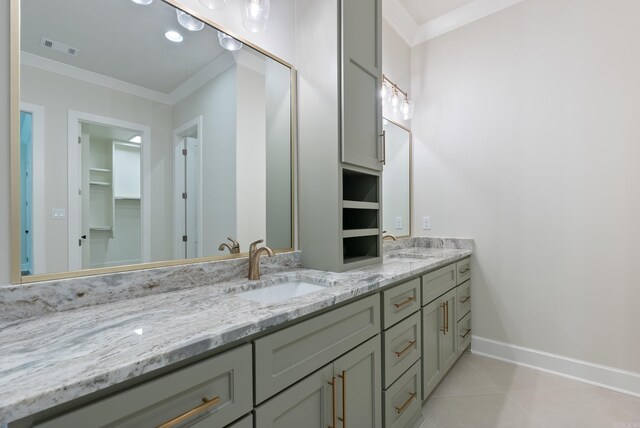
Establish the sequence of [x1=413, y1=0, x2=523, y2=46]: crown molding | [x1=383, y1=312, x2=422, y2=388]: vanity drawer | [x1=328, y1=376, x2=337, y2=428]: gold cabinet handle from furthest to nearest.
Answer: [x1=413, y1=0, x2=523, y2=46]: crown molding < [x1=383, y1=312, x2=422, y2=388]: vanity drawer < [x1=328, y1=376, x2=337, y2=428]: gold cabinet handle

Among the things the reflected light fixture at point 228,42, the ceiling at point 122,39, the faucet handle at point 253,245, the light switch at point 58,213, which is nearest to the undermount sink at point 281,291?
the faucet handle at point 253,245

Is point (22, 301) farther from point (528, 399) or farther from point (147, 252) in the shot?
point (528, 399)

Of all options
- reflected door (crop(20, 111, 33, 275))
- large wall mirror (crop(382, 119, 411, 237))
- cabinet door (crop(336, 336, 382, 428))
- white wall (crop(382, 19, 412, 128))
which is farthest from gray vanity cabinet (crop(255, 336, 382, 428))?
white wall (crop(382, 19, 412, 128))

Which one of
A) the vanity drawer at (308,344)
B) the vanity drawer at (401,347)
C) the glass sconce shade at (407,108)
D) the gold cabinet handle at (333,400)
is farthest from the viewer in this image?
the glass sconce shade at (407,108)

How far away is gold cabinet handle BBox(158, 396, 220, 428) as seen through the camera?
61 cm

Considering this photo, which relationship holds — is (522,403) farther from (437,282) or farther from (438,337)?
(437,282)

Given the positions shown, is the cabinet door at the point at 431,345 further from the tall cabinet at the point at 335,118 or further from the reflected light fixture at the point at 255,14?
the reflected light fixture at the point at 255,14

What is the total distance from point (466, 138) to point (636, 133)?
1.01 m

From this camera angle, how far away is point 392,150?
256 cm

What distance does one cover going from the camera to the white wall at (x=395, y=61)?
2.46 meters

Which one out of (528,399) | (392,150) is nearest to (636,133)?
(392,150)

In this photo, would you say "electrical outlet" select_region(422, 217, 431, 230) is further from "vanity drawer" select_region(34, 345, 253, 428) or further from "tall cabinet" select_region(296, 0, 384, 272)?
"vanity drawer" select_region(34, 345, 253, 428)

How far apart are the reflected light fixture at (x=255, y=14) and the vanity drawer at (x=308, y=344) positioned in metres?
1.35

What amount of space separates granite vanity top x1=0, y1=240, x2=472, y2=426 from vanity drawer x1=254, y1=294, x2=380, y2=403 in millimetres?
53
